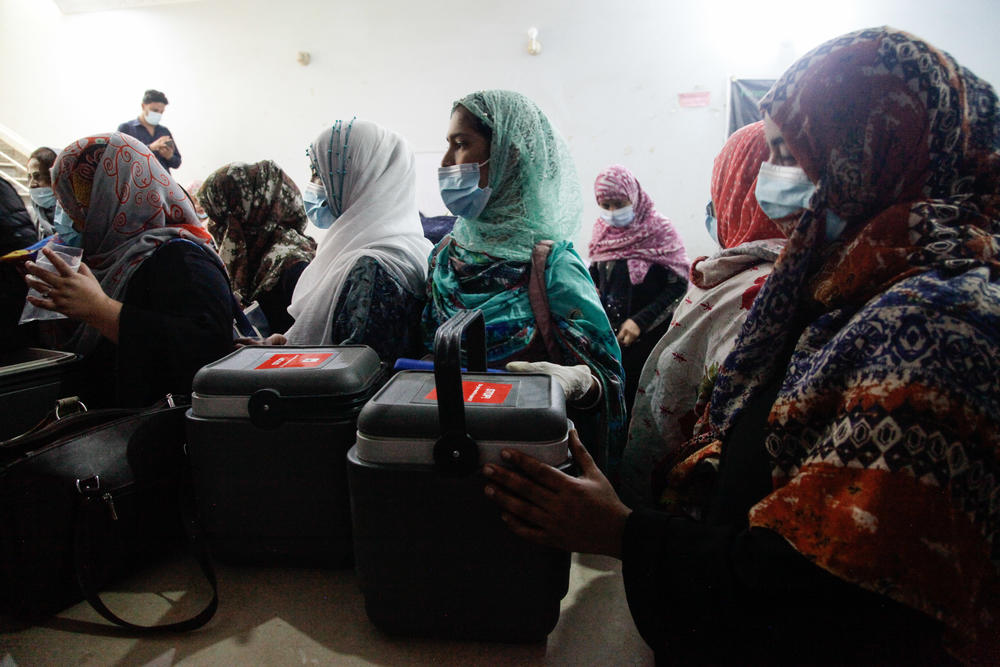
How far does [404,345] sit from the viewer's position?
133cm

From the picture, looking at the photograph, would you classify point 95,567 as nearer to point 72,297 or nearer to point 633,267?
point 72,297

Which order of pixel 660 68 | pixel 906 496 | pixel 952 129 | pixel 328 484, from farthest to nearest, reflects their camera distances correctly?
pixel 660 68 → pixel 328 484 → pixel 952 129 → pixel 906 496

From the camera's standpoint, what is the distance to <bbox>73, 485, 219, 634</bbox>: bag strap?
Result: 0.70 metres

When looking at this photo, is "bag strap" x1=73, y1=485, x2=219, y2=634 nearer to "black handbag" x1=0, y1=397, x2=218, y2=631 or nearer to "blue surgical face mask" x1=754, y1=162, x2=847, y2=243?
"black handbag" x1=0, y1=397, x2=218, y2=631

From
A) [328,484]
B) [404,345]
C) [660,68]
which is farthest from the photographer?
[660,68]

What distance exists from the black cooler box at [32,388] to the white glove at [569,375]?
1.02 meters

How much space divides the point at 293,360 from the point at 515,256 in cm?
68

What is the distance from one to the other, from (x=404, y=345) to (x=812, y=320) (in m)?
0.92

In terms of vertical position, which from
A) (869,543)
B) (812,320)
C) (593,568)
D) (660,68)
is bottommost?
(593,568)

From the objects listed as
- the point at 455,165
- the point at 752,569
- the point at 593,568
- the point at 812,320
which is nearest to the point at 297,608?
the point at 593,568

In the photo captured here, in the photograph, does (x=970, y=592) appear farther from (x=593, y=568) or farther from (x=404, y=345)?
(x=404, y=345)

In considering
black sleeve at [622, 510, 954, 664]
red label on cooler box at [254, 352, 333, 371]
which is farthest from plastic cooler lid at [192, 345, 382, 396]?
black sleeve at [622, 510, 954, 664]

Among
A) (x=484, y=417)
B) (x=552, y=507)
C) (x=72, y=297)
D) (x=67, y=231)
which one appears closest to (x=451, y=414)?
(x=484, y=417)

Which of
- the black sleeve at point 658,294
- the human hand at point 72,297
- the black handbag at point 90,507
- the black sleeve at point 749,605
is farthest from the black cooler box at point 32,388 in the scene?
the black sleeve at point 658,294
